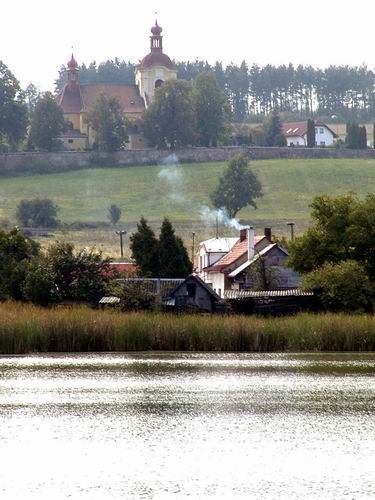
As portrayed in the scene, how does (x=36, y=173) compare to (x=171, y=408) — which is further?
(x=36, y=173)

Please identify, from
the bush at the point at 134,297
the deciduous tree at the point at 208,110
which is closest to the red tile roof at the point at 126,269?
the bush at the point at 134,297

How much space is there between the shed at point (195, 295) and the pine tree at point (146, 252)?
735cm

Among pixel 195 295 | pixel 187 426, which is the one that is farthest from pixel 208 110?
pixel 187 426

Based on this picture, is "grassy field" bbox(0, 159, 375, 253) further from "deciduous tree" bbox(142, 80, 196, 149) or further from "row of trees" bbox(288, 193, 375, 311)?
"row of trees" bbox(288, 193, 375, 311)

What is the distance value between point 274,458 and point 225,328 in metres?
20.9

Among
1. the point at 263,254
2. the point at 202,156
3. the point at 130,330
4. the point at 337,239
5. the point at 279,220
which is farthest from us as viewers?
the point at 202,156

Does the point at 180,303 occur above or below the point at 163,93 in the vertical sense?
below

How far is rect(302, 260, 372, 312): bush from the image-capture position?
2429 inches

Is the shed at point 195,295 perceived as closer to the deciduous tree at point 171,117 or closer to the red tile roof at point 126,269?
the red tile roof at point 126,269

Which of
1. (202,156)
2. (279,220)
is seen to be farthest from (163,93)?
(279,220)

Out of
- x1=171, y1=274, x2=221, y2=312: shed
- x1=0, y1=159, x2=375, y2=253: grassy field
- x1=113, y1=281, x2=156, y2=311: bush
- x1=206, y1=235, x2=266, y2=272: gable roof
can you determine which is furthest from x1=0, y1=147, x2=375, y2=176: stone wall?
x1=113, y1=281, x2=156, y2=311: bush

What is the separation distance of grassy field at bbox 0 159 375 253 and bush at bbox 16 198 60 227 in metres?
1.47

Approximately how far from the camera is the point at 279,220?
142 metres

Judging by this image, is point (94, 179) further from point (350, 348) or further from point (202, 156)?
point (350, 348)
